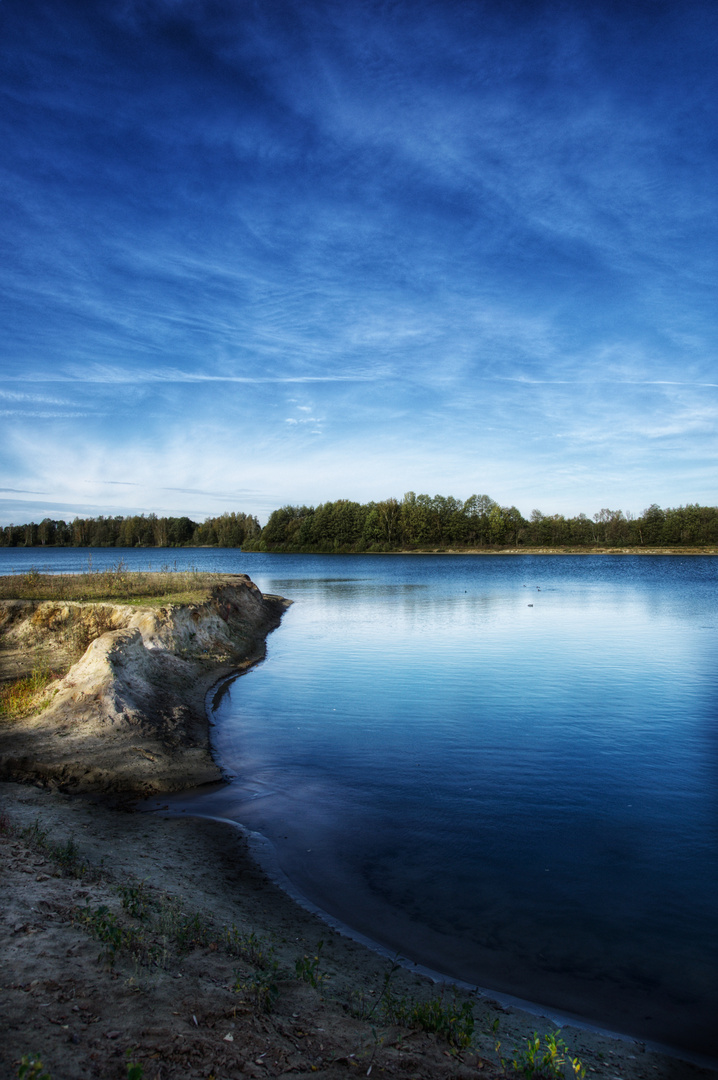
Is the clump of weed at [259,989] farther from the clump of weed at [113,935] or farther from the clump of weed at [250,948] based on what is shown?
the clump of weed at [113,935]

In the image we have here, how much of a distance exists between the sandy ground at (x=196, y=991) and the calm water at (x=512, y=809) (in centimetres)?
89

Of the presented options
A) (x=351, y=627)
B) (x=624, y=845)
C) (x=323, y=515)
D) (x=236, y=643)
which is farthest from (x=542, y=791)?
(x=323, y=515)

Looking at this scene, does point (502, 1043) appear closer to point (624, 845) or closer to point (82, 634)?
point (624, 845)

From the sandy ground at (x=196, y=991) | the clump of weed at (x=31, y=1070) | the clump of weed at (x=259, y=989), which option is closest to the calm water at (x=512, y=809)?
the sandy ground at (x=196, y=991)

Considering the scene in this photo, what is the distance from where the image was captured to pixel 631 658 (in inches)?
1055

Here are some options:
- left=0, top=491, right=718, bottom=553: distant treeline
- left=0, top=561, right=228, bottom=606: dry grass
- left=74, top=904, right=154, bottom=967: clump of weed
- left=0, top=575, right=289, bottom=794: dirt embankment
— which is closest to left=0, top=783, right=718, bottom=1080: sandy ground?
left=74, top=904, right=154, bottom=967: clump of weed

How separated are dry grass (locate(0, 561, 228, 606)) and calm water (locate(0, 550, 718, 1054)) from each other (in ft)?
19.3

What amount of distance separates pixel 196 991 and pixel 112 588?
86.1 feet

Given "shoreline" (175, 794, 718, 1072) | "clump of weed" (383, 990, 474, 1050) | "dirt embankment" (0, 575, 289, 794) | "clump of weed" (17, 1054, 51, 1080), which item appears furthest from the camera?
"dirt embankment" (0, 575, 289, 794)

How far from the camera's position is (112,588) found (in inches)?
1150

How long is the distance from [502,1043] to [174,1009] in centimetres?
299

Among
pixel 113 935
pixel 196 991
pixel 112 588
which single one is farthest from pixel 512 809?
pixel 112 588

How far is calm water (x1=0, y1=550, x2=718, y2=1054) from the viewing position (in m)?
7.12

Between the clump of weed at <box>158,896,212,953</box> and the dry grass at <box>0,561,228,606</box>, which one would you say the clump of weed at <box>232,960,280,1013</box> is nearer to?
the clump of weed at <box>158,896,212,953</box>
